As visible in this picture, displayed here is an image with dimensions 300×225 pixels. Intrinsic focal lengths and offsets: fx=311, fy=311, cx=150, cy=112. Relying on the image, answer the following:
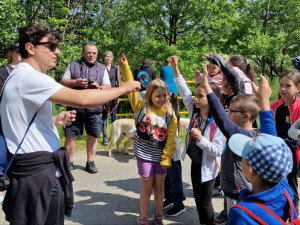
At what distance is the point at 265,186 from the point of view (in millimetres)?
1648

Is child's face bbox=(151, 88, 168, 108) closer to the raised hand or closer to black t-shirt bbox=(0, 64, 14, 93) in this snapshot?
the raised hand

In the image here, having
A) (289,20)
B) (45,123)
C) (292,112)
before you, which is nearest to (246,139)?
(45,123)

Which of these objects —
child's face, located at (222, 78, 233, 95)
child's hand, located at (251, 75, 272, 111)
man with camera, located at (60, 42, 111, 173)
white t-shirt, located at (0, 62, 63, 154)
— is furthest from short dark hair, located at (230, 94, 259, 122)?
man with camera, located at (60, 42, 111, 173)

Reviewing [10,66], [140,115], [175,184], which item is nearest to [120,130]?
[175,184]

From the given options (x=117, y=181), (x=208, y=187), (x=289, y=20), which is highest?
(x=289, y=20)

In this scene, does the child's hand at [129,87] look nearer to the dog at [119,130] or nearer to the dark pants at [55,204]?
the dark pants at [55,204]

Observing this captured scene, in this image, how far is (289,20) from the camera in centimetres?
2483

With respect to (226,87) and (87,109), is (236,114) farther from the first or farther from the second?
(87,109)

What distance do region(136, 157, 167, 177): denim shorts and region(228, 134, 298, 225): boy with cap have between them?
174 cm

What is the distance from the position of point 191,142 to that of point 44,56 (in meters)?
1.81

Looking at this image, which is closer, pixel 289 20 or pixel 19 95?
pixel 19 95

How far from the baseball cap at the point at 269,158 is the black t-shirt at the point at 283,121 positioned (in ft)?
6.72

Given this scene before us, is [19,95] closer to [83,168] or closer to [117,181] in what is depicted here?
[117,181]

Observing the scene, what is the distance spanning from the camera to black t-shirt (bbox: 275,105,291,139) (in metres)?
3.53
